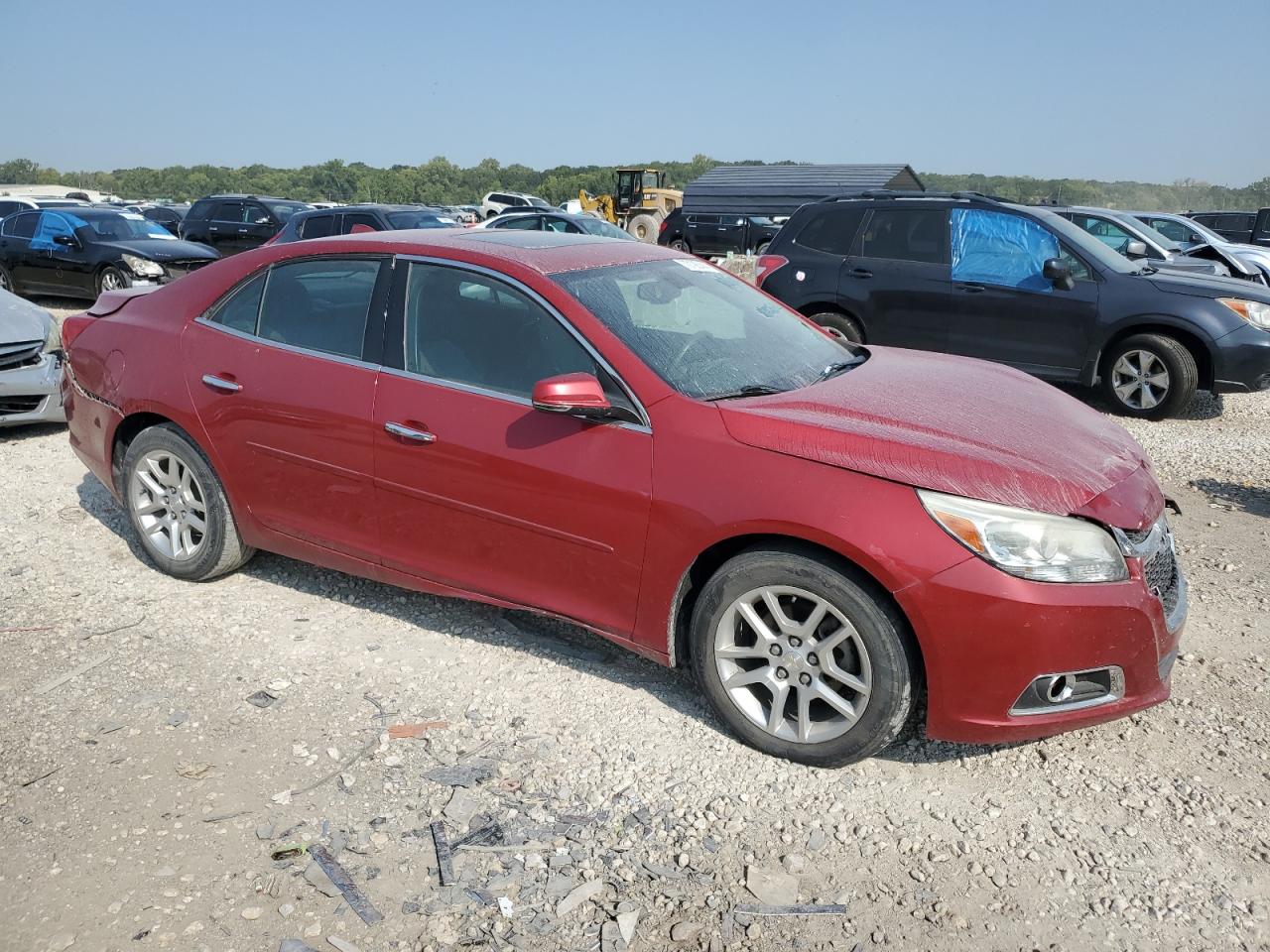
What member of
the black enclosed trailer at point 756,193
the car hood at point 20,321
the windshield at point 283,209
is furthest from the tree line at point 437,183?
the car hood at point 20,321

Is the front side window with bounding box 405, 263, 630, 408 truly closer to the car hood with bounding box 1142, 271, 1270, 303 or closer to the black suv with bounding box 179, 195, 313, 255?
the car hood with bounding box 1142, 271, 1270, 303

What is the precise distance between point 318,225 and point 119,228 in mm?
2747

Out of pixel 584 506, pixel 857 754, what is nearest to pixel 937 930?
pixel 857 754

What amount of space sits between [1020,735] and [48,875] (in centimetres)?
283

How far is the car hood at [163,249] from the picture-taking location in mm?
13273

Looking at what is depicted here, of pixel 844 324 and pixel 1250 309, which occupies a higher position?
pixel 1250 309

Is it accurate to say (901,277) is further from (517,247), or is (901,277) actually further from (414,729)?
(414,729)

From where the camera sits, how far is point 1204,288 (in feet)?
26.1

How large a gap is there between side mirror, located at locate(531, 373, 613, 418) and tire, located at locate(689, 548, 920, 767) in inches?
27.1

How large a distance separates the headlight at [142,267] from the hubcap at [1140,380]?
11.5 meters

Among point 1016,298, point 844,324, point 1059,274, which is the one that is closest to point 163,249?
point 844,324

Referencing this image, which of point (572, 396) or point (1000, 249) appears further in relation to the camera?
point (1000, 249)

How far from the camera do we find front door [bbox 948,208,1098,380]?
816 cm

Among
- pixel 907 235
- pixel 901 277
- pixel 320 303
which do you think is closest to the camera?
pixel 320 303
